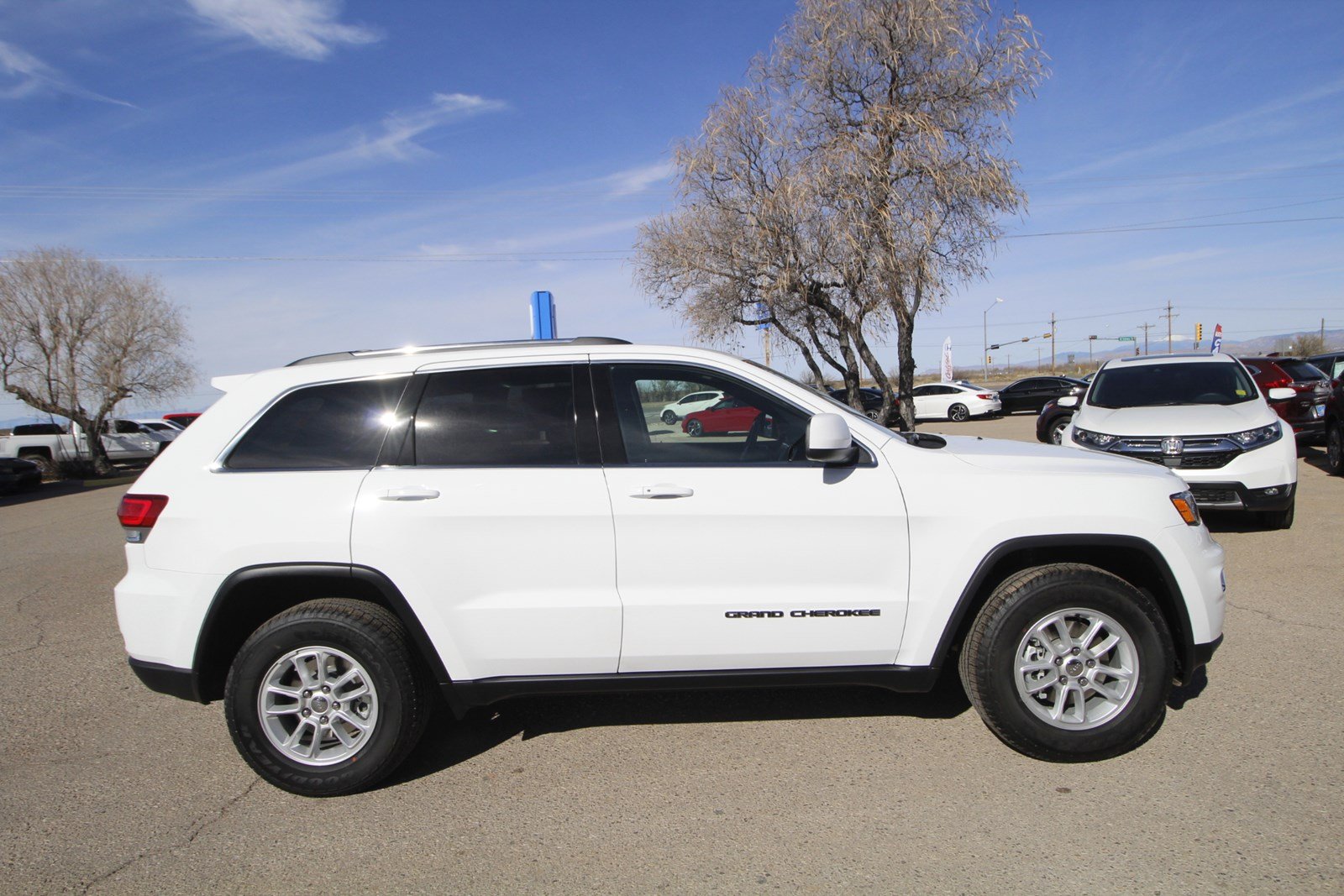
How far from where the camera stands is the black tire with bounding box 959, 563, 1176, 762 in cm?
325

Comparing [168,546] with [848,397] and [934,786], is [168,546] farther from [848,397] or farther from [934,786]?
[848,397]

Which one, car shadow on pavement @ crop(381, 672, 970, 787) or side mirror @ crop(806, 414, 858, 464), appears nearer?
side mirror @ crop(806, 414, 858, 464)

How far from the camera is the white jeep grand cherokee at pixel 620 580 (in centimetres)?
322

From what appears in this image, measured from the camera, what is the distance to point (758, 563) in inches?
127

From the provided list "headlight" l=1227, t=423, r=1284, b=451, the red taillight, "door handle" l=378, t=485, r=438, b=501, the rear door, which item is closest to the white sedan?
"headlight" l=1227, t=423, r=1284, b=451

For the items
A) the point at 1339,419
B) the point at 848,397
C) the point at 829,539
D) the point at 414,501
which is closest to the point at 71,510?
the point at 414,501

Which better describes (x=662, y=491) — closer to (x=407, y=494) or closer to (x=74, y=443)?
(x=407, y=494)

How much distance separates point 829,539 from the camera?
3.24 m

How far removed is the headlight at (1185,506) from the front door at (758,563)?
3.87ft

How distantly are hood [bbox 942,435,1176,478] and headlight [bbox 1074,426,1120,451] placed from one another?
4.33 meters

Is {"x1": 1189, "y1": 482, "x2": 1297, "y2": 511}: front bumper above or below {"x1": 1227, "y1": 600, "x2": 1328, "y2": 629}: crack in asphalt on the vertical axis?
above

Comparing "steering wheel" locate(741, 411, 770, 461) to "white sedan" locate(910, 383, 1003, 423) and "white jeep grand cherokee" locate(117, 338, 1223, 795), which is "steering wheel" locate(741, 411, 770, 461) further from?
"white sedan" locate(910, 383, 1003, 423)

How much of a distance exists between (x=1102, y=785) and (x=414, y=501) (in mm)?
2905

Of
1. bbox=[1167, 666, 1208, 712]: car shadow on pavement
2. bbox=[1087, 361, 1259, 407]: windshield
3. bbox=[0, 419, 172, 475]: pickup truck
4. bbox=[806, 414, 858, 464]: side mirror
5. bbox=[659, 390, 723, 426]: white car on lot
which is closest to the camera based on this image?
bbox=[806, 414, 858, 464]: side mirror
